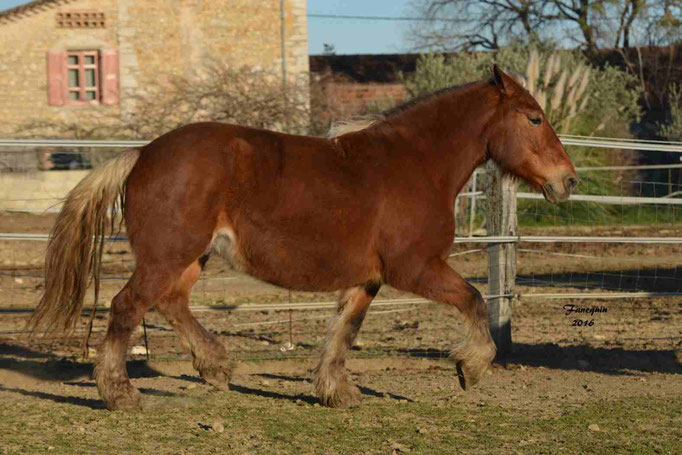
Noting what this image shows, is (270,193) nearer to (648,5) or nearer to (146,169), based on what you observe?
(146,169)

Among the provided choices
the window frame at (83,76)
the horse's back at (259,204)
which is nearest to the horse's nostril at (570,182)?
the horse's back at (259,204)

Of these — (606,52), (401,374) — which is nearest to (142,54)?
(606,52)

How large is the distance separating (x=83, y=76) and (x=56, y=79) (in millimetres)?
781

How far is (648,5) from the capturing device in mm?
28062

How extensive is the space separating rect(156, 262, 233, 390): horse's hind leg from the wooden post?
257 centimetres

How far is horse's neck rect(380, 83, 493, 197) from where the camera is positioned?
17.7 feet

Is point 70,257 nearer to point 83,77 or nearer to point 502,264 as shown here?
point 502,264

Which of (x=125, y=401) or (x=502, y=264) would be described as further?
(x=502, y=264)

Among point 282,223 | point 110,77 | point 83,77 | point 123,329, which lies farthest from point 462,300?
point 83,77

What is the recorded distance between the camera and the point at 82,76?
2456 centimetres

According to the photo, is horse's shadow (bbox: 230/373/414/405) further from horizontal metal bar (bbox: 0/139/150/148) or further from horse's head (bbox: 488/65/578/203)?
horizontal metal bar (bbox: 0/139/150/148)

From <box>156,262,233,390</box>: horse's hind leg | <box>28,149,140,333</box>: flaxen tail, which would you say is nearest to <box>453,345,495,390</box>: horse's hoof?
<box>156,262,233,390</box>: horse's hind leg

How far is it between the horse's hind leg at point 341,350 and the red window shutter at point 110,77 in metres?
20.3

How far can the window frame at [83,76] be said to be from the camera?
24375 mm
